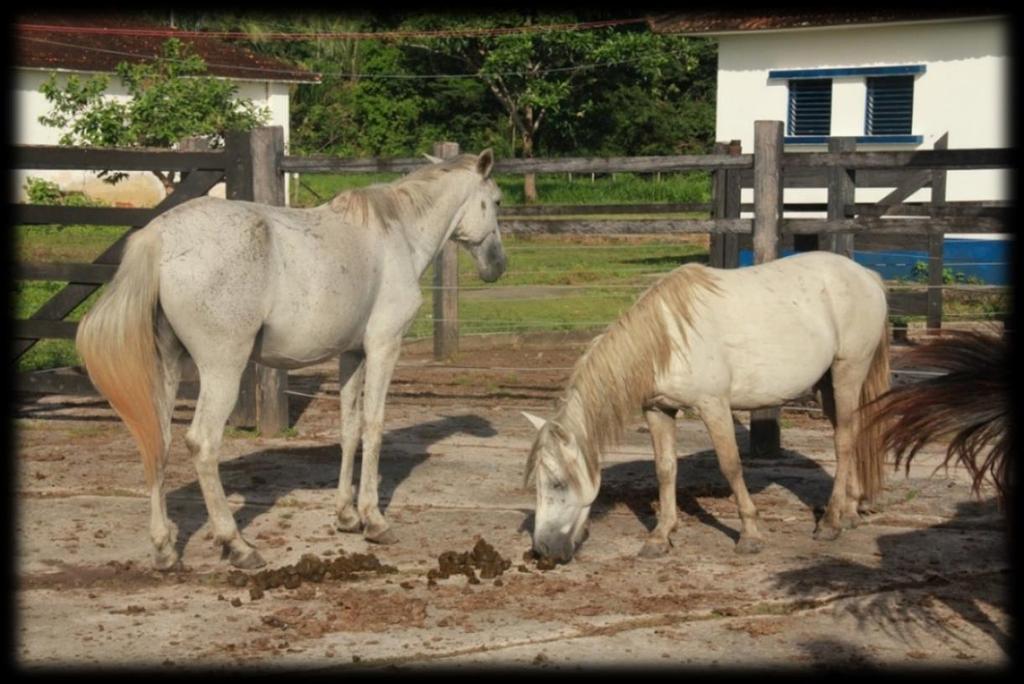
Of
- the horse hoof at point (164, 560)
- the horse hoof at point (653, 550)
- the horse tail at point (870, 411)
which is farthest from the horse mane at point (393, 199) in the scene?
the horse tail at point (870, 411)

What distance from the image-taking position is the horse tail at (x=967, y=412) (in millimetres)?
3914

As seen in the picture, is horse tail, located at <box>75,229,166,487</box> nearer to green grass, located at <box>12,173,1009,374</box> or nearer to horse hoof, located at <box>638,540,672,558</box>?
horse hoof, located at <box>638,540,672,558</box>

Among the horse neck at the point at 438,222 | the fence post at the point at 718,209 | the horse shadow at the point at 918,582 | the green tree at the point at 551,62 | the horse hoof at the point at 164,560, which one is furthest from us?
the green tree at the point at 551,62

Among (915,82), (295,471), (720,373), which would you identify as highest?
(915,82)

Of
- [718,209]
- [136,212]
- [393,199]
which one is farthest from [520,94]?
[393,199]

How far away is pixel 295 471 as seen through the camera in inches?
322

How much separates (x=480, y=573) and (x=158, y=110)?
63.1 feet

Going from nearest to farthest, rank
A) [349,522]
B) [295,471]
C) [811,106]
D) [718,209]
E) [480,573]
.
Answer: [480,573] < [349,522] < [295,471] < [718,209] < [811,106]

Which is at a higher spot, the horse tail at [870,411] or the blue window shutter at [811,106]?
the blue window shutter at [811,106]

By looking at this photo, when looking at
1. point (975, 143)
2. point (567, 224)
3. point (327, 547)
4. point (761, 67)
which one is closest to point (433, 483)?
point (327, 547)

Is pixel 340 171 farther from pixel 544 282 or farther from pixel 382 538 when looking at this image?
pixel 544 282

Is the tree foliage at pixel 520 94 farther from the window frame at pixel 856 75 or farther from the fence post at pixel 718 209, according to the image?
the fence post at pixel 718 209

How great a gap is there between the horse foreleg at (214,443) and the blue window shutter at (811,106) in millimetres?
19622

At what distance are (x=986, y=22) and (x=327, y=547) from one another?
18.5 metres
